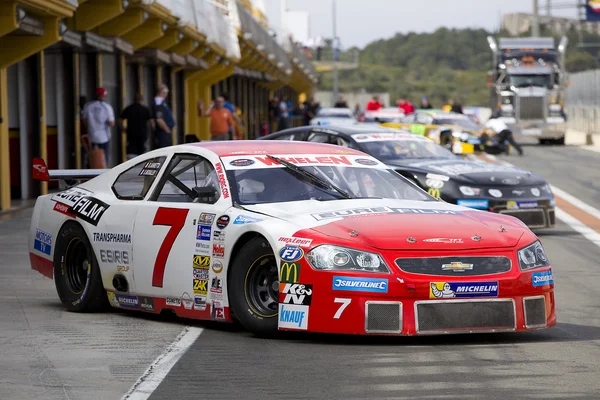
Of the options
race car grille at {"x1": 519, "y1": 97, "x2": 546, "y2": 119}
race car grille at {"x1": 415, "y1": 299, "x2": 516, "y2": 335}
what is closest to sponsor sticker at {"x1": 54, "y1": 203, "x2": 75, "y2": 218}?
race car grille at {"x1": 415, "y1": 299, "x2": 516, "y2": 335}

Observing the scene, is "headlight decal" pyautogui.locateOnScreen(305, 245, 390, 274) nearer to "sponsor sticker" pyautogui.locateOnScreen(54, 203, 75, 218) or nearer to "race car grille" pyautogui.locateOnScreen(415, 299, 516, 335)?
"race car grille" pyautogui.locateOnScreen(415, 299, 516, 335)

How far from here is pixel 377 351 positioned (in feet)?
24.1

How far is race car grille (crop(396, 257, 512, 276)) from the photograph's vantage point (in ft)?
24.5

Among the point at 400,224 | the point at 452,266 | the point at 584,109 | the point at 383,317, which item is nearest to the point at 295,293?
the point at 383,317

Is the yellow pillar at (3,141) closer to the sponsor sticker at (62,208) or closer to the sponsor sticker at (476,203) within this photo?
the sponsor sticker at (476,203)

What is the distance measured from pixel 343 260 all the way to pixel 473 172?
803 centimetres

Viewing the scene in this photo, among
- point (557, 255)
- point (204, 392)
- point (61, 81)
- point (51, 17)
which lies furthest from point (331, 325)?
point (61, 81)

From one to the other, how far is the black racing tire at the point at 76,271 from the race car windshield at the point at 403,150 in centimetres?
686

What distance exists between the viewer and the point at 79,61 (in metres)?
24.8

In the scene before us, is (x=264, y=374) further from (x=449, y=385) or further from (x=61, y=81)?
(x=61, y=81)

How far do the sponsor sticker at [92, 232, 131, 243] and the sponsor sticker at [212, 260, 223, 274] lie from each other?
3.19ft

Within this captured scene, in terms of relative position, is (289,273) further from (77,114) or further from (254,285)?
(77,114)

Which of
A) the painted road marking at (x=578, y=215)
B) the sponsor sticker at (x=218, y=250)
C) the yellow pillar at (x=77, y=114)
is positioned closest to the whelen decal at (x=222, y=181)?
the sponsor sticker at (x=218, y=250)

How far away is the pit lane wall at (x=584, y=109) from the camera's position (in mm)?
53106
